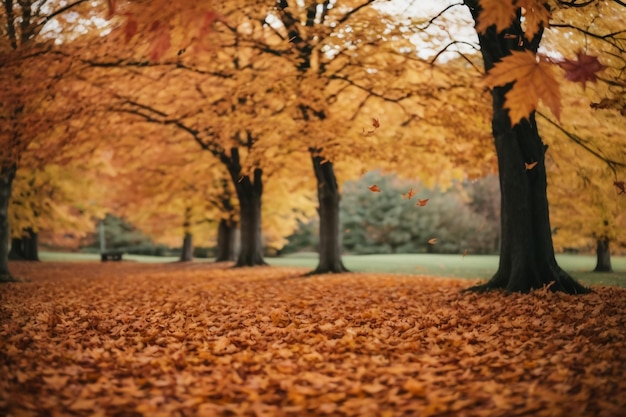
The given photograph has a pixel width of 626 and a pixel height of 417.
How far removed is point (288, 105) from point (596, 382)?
953 cm

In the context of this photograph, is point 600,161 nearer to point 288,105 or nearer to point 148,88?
point 288,105

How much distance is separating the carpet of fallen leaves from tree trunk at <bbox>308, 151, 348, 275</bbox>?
7428mm

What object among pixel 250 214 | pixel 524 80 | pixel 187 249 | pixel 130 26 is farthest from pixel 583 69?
pixel 187 249

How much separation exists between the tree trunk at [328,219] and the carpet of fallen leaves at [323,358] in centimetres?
743

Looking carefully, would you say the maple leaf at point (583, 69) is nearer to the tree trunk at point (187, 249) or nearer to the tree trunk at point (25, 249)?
the tree trunk at point (187, 249)

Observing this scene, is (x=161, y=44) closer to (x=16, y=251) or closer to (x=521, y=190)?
(x=521, y=190)

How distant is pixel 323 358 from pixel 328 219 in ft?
34.4

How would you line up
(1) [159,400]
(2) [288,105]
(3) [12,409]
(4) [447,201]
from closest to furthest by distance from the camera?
(3) [12,409] → (1) [159,400] → (2) [288,105] → (4) [447,201]

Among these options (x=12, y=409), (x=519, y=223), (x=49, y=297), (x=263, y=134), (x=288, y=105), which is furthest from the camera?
(x=263, y=134)

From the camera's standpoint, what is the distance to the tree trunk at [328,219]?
1413cm

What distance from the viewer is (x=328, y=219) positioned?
1455cm

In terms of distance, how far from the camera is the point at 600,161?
8859mm

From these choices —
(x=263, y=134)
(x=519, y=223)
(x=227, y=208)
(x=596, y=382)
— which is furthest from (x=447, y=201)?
(x=596, y=382)

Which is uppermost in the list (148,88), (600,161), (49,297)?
(148,88)
